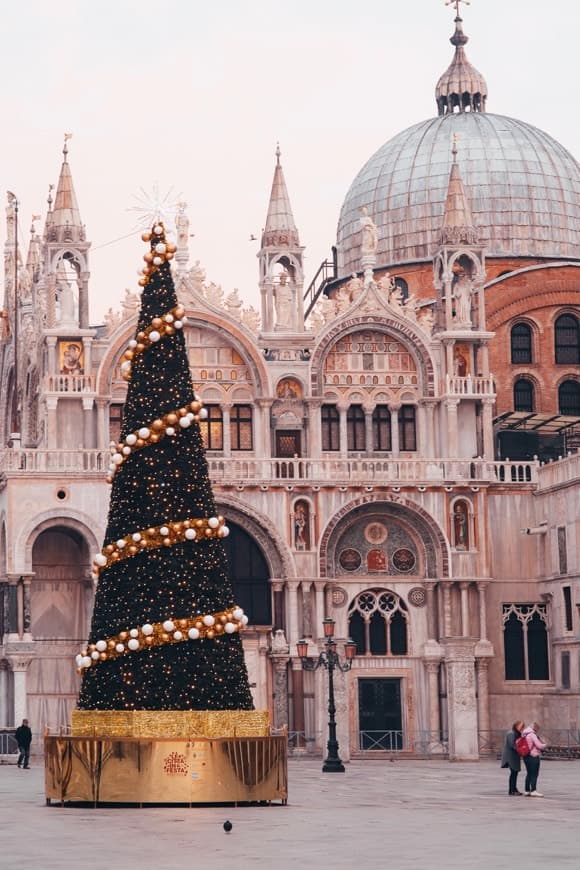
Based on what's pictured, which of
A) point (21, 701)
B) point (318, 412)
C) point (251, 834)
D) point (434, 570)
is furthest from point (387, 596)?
point (251, 834)

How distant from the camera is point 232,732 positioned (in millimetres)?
30781

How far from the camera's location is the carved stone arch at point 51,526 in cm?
5478

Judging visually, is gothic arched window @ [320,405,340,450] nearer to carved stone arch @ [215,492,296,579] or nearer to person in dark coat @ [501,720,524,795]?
carved stone arch @ [215,492,296,579]

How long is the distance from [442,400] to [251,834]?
34944 millimetres

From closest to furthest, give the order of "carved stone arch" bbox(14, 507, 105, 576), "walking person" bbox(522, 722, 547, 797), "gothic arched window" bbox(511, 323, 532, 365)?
"walking person" bbox(522, 722, 547, 797) < "carved stone arch" bbox(14, 507, 105, 576) < "gothic arched window" bbox(511, 323, 532, 365)

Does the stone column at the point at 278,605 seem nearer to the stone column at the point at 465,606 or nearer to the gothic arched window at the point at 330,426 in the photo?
the gothic arched window at the point at 330,426

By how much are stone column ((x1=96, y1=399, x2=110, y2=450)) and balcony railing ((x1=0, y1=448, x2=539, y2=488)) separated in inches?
40.7

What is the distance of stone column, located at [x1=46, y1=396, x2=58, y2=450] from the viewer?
5672 centimetres

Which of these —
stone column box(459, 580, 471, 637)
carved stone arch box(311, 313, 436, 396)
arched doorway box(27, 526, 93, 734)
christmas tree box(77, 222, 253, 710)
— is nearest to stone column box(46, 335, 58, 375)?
arched doorway box(27, 526, 93, 734)

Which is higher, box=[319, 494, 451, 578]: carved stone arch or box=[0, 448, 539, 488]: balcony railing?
box=[0, 448, 539, 488]: balcony railing

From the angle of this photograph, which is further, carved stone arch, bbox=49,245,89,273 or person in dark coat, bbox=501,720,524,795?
carved stone arch, bbox=49,245,89,273

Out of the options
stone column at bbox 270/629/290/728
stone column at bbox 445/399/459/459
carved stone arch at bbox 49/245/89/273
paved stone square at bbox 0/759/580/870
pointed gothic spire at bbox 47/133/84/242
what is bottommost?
paved stone square at bbox 0/759/580/870

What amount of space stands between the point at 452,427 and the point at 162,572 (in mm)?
28441

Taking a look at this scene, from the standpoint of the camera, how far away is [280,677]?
56.5 m
